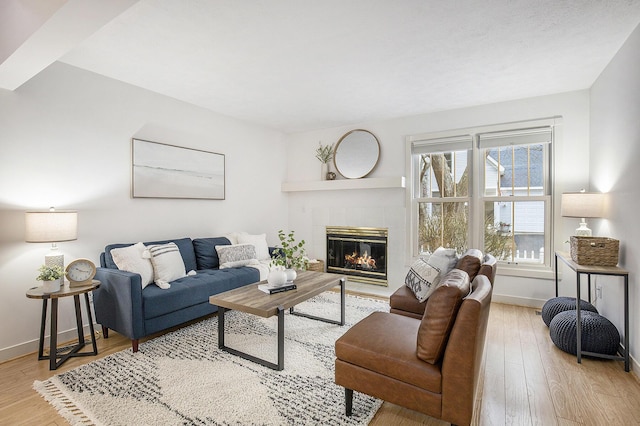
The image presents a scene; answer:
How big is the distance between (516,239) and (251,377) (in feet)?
11.8

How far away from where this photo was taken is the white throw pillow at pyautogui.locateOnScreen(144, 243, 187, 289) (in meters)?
3.12

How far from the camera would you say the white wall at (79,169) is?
8.79 ft

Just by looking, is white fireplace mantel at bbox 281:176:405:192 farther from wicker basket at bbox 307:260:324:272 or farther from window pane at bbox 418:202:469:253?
wicker basket at bbox 307:260:324:272

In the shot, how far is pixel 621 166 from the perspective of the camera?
271 cm

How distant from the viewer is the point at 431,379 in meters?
1.59

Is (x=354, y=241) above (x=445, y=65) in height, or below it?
below

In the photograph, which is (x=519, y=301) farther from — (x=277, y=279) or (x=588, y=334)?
(x=277, y=279)

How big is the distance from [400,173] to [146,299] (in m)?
3.59

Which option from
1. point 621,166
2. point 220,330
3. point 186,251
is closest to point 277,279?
point 220,330

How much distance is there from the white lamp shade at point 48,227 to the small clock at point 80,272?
230 millimetres

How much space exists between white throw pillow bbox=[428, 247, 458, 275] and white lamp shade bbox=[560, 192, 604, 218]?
1346 millimetres

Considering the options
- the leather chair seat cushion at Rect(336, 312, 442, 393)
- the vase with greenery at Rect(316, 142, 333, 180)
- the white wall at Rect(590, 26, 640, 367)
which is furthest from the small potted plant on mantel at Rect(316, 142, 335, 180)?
the leather chair seat cushion at Rect(336, 312, 442, 393)

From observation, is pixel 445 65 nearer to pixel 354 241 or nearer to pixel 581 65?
pixel 581 65

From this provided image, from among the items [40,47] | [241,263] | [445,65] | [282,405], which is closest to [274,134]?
[241,263]
